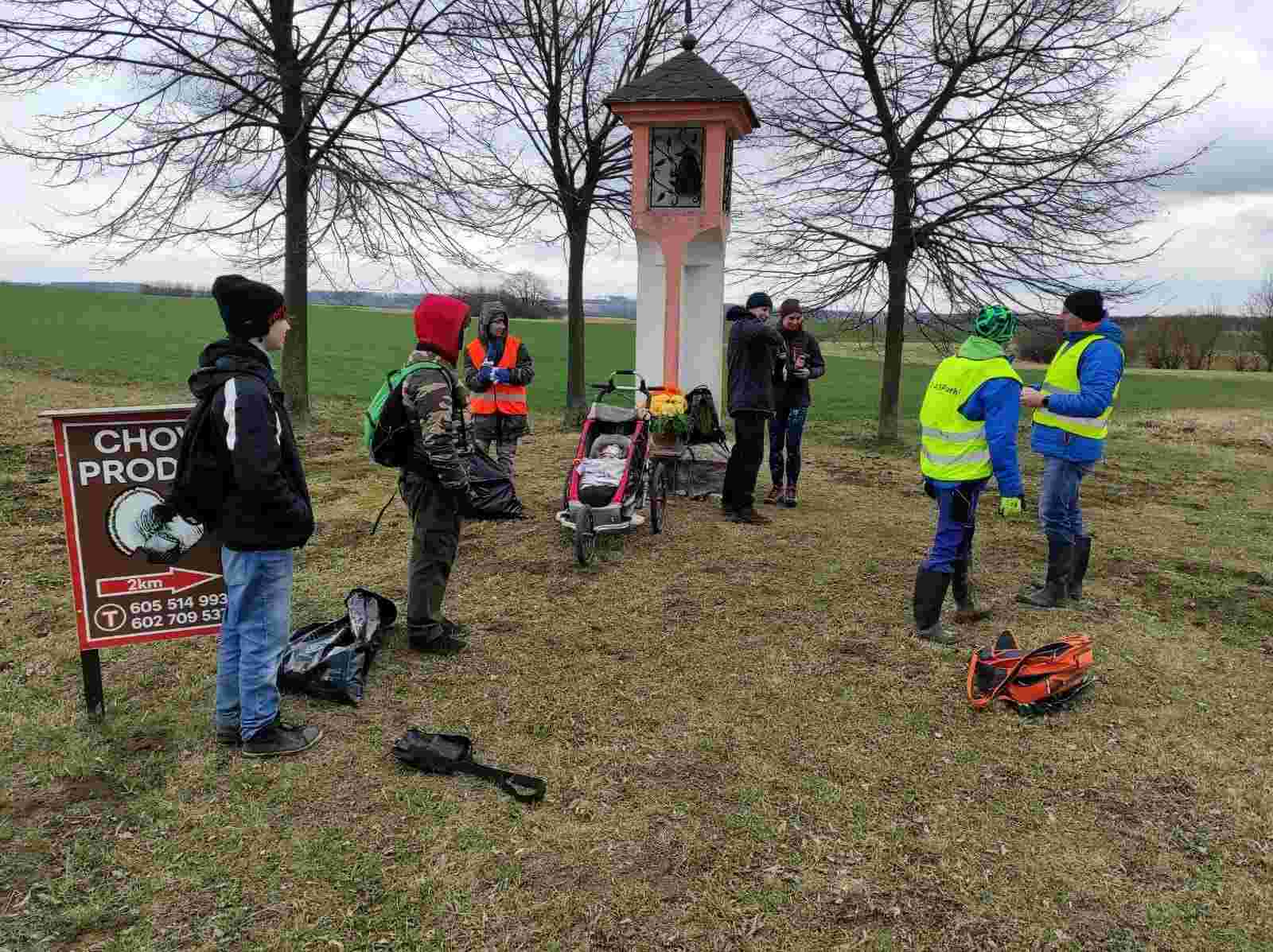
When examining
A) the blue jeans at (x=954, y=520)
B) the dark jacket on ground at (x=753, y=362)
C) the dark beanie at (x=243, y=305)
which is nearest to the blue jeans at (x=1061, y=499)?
the blue jeans at (x=954, y=520)

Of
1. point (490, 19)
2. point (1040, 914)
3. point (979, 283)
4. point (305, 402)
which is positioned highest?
point (490, 19)

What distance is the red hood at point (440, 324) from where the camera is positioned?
401 centimetres

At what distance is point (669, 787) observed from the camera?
3336 millimetres

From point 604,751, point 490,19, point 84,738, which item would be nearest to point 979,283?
point 490,19

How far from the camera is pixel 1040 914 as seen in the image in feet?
8.65

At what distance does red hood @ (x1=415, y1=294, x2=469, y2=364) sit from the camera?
4.01 metres

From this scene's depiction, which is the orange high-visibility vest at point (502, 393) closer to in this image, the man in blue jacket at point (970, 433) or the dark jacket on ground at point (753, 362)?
the dark jacket on ground at point (753, 362)

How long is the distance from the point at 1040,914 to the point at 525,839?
1.73 m

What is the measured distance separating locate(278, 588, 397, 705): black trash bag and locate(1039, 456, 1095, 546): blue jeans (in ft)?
13.3

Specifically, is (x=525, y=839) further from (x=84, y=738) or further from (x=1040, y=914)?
(x=84, y=738)

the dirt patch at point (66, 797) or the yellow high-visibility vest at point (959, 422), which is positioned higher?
the yellow high-visibility vest at point (959, 422)

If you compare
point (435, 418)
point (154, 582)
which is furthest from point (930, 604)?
point (154, 582)

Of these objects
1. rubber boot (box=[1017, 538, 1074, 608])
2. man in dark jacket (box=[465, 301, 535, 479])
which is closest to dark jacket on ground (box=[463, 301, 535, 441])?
man in dark jacket (box=[465, 301, 535, 479])

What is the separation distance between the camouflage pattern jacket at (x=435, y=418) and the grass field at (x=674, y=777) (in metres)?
1.11
